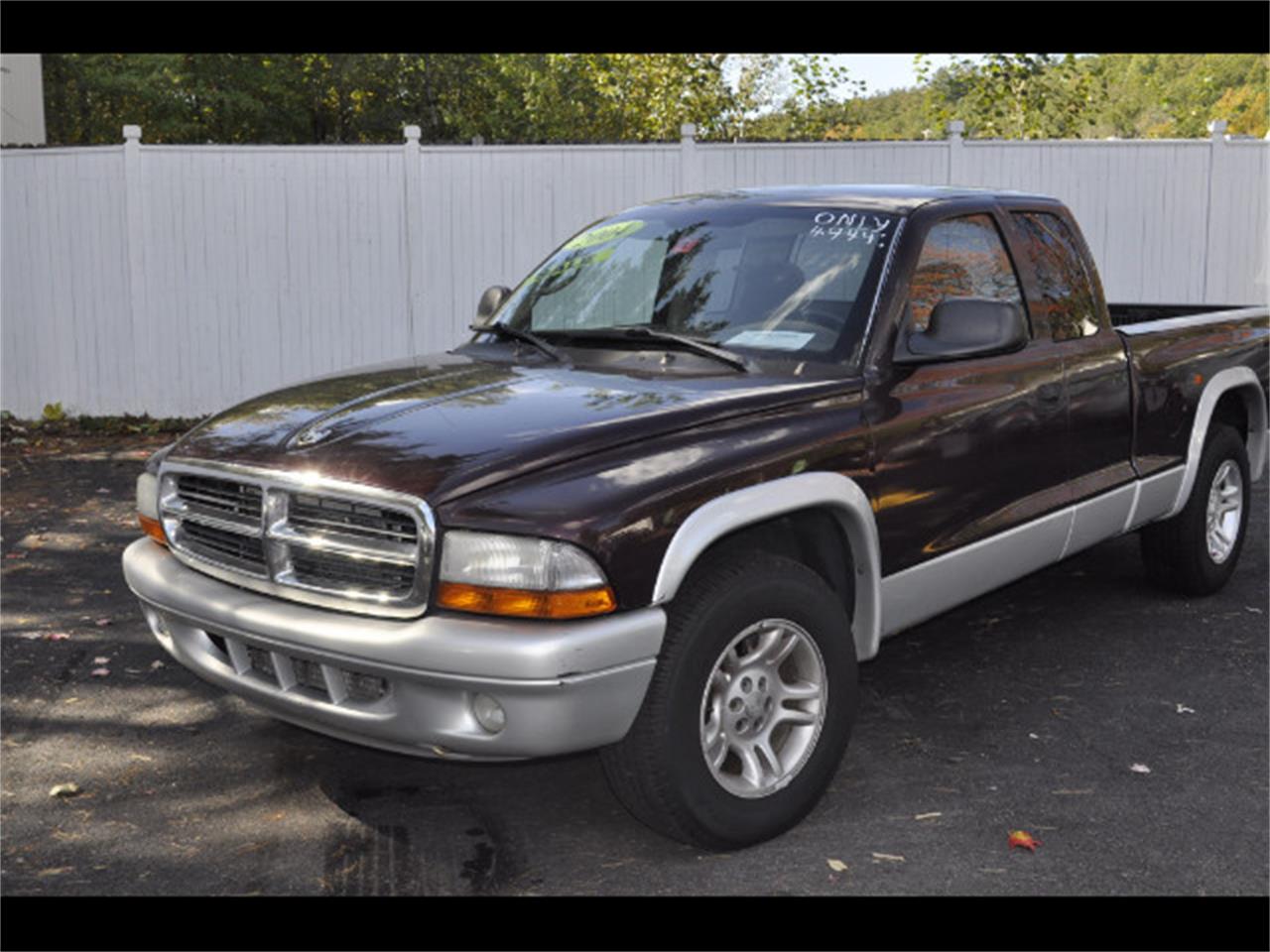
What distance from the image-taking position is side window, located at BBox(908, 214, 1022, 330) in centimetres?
473

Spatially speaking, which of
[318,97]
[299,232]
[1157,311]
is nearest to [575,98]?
[318,97]

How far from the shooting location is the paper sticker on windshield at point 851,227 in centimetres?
474

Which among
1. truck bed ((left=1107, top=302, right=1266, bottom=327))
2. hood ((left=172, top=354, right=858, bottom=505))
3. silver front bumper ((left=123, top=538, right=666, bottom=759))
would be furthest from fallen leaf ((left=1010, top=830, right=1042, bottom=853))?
truck bed ((left=1107, top=302, right=1266, bottom=327))

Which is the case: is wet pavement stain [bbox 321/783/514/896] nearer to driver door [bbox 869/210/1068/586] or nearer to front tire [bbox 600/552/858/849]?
front tire [bbox 600/552/858/849]

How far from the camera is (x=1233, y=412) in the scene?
672 centimetres

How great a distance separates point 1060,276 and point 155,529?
3557 millimetres

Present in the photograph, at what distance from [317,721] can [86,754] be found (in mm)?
1388

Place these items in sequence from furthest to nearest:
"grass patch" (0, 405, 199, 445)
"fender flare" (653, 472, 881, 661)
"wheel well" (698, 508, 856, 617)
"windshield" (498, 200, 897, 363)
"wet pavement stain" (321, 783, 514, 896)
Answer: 1. "grass patch" (0, 405, 199, 445)
2. "windshield" (498, 200, 897, 363)
3. "wheel well" (698, 508, 856, 617)
4. "wet pavement stain" (321, 783, 514, 896)
5. "fender flare" (653, 472, 881, 661)

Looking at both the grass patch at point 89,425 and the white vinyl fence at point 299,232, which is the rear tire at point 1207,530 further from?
the grass patch at point 89,425

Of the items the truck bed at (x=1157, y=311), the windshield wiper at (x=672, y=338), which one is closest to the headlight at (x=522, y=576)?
the windshield wiper at (x=672, y=338)

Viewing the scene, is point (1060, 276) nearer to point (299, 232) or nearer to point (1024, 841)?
point (1024, 841)

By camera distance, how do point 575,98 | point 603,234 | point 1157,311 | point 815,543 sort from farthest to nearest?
1. point 575,98
2. point 1157,311
3. point 603,234
4. point 815,543

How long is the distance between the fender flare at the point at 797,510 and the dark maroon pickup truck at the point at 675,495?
10 mm

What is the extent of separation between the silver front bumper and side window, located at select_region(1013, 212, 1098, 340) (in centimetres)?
262
